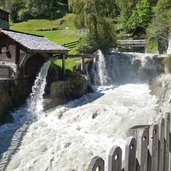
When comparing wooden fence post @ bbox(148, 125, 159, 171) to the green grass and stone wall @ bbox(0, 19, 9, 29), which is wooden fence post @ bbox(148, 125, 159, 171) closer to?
stone wall @ bbox(0, 19, 9, 29)

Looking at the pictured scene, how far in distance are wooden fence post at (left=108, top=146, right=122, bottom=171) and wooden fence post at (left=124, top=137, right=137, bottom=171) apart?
0.15 metres

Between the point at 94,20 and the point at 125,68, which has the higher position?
the point at 94,20

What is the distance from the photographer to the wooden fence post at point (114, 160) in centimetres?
339

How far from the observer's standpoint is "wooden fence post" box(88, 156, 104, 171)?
3.22 m

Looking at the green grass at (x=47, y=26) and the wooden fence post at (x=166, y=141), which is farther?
the green grass at (x=47, y=26)

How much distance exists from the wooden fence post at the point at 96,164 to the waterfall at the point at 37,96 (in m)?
20.1

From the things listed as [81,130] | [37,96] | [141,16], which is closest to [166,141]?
[81,130]

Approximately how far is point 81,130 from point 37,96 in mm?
6545

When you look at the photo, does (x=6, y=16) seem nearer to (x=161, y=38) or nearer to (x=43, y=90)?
(x=161, y=38)

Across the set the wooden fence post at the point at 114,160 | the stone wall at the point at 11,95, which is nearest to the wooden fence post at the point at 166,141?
the wooden fence post at the point at 114,160

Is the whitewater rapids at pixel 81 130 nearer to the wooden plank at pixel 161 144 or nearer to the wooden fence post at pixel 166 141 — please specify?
the wooden fence post at pixel 166 141

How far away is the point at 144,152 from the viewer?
4.05 meters

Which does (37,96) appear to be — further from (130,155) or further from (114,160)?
(114,160)

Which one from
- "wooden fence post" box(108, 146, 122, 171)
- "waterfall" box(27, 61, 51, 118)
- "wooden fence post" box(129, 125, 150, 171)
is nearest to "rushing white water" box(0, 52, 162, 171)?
"waterfall" box(27, 61, 51, 118)
